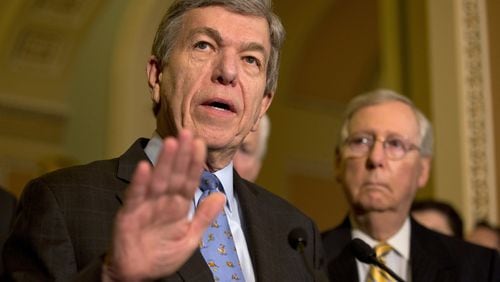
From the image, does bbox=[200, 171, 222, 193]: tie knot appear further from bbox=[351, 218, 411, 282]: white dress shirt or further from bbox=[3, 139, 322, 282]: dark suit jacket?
bbox=[351, 218, 411, 282]: white dress shirt

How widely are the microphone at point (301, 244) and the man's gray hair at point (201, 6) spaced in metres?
0.39

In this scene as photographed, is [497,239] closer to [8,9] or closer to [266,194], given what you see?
[266,194]

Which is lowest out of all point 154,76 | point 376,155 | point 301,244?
point 301,244

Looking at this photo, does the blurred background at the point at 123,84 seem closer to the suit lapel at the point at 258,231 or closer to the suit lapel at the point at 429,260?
the suit lapel at the point at 429,260

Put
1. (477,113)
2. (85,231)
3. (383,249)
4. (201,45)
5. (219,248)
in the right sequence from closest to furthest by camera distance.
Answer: (85,231) < (219,248) < (201,45) < (383,249) < (477,113)

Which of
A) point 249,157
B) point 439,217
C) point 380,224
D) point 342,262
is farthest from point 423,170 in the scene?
point 439,217

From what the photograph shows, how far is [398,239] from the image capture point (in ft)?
11.9

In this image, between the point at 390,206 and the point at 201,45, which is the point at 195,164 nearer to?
the point at 201,45

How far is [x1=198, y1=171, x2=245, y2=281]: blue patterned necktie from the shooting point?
2.36 meters

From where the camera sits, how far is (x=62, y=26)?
391 inches

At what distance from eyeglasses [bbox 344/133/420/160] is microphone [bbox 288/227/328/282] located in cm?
103

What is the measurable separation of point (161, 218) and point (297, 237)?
2.72ft

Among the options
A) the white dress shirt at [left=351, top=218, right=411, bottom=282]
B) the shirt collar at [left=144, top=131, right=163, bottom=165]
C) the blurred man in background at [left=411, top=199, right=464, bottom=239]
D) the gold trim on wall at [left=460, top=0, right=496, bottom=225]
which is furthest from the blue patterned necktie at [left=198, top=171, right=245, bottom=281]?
the gold trim on wall at [left=460, top=0, right=496, bottom=225]

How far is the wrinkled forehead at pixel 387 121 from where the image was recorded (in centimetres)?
366
